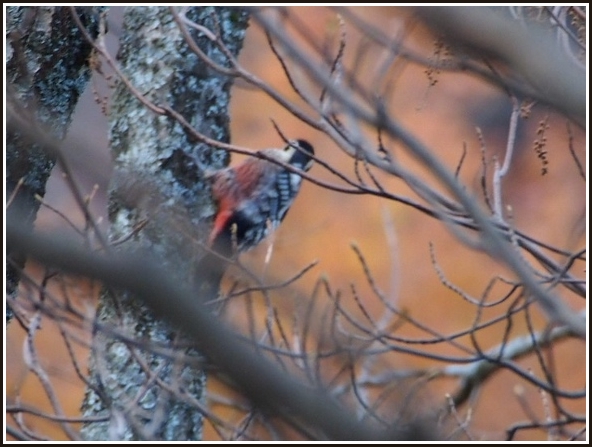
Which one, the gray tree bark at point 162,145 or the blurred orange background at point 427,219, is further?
the blurred orange background at point 427,219

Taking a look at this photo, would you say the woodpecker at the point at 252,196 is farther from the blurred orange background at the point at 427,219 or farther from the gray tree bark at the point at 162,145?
the blurred orange background at the point at 427,219

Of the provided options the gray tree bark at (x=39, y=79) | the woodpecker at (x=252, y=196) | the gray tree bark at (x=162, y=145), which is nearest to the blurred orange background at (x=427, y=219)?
the woodpecker at (x=252, y=196)

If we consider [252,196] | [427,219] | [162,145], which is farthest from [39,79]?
[427,219]

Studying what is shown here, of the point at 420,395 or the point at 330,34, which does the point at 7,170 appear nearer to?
the point at 330,34

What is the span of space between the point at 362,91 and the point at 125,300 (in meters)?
1.07

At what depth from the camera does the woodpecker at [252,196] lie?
2561 millimetres

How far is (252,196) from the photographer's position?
10.1ft

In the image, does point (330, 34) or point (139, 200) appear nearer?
point (139, 200)

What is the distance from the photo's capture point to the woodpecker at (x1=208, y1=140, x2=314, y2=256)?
2561 mm

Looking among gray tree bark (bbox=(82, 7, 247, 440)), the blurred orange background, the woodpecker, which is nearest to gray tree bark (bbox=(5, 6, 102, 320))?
gray tree bark (bbox=(82, 7, 247, 440))

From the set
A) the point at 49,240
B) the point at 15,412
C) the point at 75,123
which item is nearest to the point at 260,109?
the point at 75,123

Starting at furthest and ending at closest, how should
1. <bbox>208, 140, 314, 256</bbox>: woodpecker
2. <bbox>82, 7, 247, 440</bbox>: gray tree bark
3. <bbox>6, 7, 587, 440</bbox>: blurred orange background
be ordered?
<bbox>6, 7, 587, 440</bbox>: blurred orange background < <bbox>208, 140, 314, 256</bbox>: woodpecker < <bbox>82, 7, 247, 440</bbox>: gray tree bark

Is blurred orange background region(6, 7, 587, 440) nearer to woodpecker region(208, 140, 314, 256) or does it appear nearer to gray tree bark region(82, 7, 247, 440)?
woodpecker region(208, 140, 314, 256)

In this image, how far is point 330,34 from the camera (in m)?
1.52
